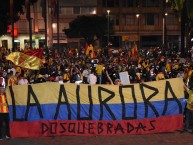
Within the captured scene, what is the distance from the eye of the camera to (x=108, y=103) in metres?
12.2

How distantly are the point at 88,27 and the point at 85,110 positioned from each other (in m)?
58.7

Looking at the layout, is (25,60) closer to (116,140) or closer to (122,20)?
(116,140)

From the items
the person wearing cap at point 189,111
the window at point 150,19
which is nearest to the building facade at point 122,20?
the window at point 150,19

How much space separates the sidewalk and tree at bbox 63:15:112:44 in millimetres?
58396

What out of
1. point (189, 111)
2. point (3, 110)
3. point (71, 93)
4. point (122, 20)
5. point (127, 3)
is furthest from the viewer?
point (127, 3)

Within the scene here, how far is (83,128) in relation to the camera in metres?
12.1

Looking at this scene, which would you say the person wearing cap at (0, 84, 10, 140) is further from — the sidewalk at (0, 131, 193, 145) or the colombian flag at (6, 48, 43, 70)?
the colombian flag at (6, 48, 43, 70)

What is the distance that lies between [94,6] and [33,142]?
71508 millimetres

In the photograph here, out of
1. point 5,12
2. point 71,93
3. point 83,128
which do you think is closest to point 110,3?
point 5,12

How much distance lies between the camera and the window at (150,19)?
8169cm

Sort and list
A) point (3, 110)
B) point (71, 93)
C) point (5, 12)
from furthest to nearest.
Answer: point (5, 12), point (71, 93), point (3, 110)

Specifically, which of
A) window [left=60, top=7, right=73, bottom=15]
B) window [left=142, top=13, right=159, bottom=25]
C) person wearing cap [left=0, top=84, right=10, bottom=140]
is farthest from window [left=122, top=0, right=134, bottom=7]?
person wearing cap [left=0, top=84, right=10, bottom=140]

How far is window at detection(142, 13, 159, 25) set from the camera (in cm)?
8169

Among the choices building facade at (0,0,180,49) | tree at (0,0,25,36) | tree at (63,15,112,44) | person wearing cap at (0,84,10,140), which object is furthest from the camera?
building facade at (0,0,180,49)
